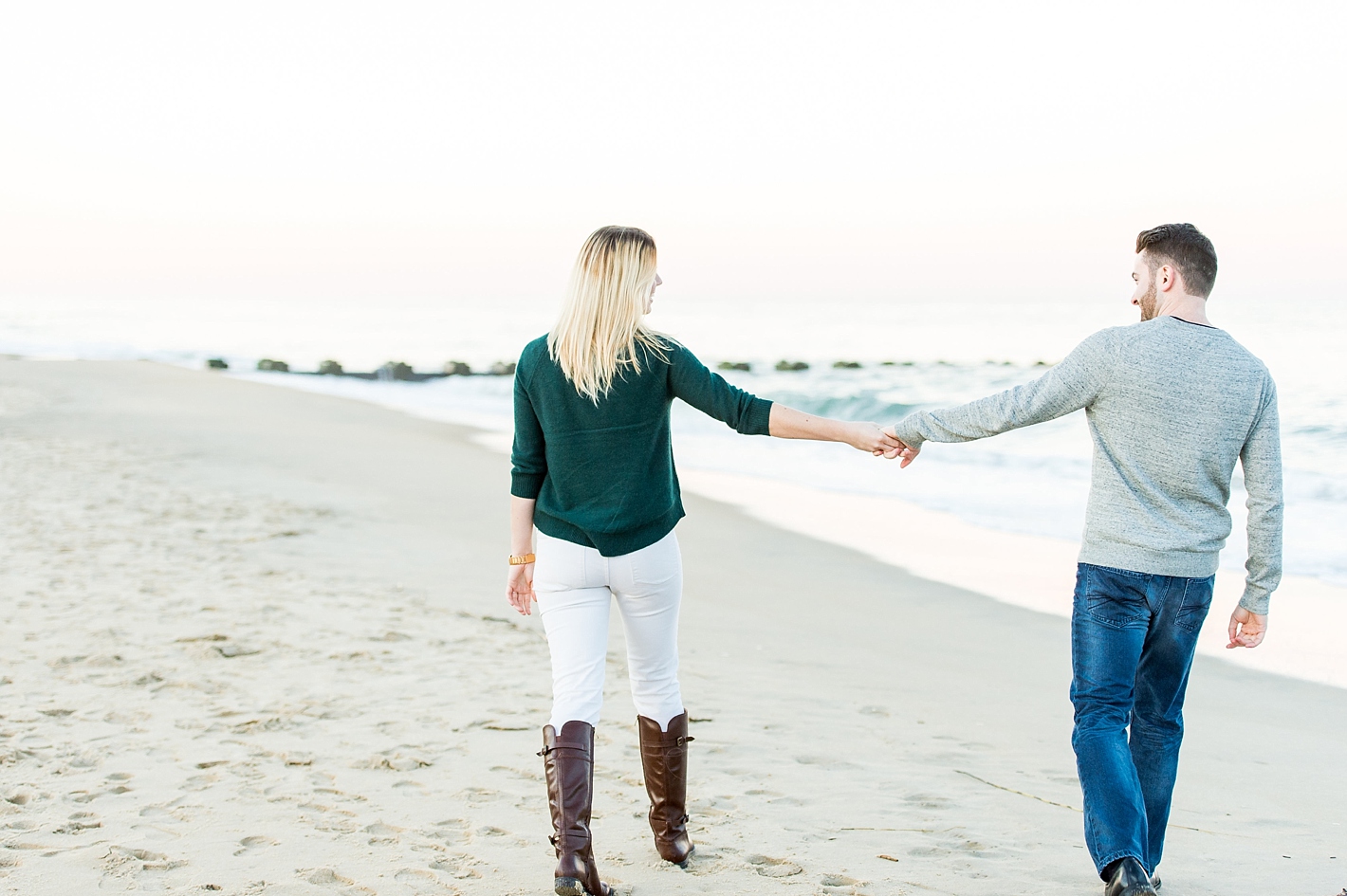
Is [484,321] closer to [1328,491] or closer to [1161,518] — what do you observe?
[1328,491]

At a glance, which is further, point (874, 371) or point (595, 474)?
point (874, 371)

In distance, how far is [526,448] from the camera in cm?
298

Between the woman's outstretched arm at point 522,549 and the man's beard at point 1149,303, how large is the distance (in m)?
1.71

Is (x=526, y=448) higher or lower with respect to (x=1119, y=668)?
higher

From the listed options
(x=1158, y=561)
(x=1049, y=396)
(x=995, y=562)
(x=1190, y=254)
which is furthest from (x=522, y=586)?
(x=995, y=562)

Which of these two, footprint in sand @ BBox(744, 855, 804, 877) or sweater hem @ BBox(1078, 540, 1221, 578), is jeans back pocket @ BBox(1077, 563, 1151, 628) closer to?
sweater hem @ BBox(1078, 540, 1221, 578)

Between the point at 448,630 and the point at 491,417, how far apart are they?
55.9 ft

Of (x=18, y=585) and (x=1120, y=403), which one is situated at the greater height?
(x=1120, y=403)

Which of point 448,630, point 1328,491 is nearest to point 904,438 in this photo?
point 448,630

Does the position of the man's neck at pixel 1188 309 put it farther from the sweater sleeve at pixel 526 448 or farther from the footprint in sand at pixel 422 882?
the footprint in sand at pixel 422 882

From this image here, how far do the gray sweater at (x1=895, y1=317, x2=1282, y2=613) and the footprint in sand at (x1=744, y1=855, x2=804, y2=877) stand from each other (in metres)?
1.23

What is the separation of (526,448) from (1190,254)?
179cm

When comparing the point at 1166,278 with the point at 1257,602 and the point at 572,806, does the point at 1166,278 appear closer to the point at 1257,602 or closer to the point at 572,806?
the point at 1257,602

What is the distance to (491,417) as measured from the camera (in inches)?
890
